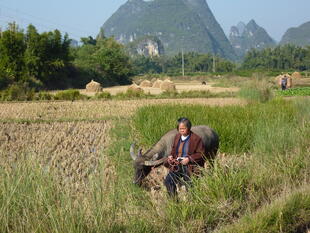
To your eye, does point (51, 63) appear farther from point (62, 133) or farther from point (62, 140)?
point (62, 140)

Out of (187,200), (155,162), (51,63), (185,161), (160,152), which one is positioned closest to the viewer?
(187,200)

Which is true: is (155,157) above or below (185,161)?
below

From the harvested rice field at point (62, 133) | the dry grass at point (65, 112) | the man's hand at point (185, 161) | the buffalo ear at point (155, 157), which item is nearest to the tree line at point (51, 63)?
the dry grass at point (65, 112)

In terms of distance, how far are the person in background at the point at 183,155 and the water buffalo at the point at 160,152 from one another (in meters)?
0.39

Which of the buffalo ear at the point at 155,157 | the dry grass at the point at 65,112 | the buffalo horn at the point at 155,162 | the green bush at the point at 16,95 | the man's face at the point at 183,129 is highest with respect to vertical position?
the man's face at the point at 183,129

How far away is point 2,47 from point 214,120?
22.8 m

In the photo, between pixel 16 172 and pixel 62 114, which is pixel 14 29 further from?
pixel 16 172

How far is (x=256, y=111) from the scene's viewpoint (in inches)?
394

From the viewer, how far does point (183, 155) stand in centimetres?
470

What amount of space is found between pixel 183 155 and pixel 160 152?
86cm

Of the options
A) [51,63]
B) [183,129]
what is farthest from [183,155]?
[51,63]

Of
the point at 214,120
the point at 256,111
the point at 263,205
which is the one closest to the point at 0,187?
the point at 263,205

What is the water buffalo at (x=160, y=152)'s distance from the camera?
5254mm

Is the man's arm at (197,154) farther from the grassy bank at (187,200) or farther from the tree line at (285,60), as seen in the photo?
the tree line at (285,60)
